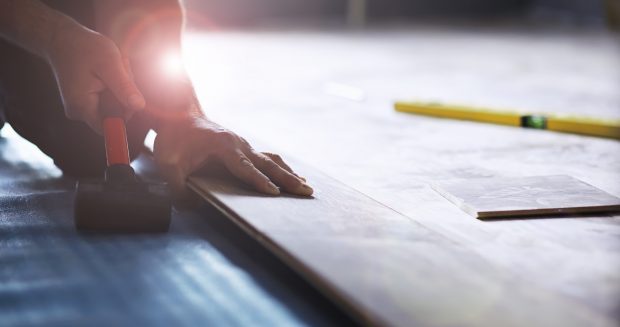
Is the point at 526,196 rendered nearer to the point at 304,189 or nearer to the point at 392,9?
the point at 304,189

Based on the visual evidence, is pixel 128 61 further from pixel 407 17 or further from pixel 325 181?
pixel 407 17

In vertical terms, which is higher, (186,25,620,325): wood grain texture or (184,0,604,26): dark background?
(184,0,604,26): dark background

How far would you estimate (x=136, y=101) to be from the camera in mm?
1571

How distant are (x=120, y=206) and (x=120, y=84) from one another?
0.22 meters

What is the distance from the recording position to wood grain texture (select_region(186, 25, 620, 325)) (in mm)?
1445

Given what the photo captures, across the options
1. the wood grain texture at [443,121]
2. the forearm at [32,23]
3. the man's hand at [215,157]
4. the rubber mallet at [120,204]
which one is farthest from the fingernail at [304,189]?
the forearm at [32,23]

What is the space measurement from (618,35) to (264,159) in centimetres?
451

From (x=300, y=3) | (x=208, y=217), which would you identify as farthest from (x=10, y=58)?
(x=300, y=3)

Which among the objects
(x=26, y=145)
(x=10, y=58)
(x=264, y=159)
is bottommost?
(x=26, y=145)

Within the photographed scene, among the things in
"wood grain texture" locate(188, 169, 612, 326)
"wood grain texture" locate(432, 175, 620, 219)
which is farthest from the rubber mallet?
"wood grain texture" locate(432, 175, 620, 219)

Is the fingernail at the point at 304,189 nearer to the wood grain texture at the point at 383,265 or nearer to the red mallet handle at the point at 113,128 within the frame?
the wood grain texture at the point at 383,265

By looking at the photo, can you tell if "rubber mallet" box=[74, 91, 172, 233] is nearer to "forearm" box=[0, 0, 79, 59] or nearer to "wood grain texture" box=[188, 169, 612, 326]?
"wood grain texture" box=[188, 169, 612, 326]

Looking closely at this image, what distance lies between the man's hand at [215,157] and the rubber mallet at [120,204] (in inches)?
5.4

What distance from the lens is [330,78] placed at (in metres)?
3.61
